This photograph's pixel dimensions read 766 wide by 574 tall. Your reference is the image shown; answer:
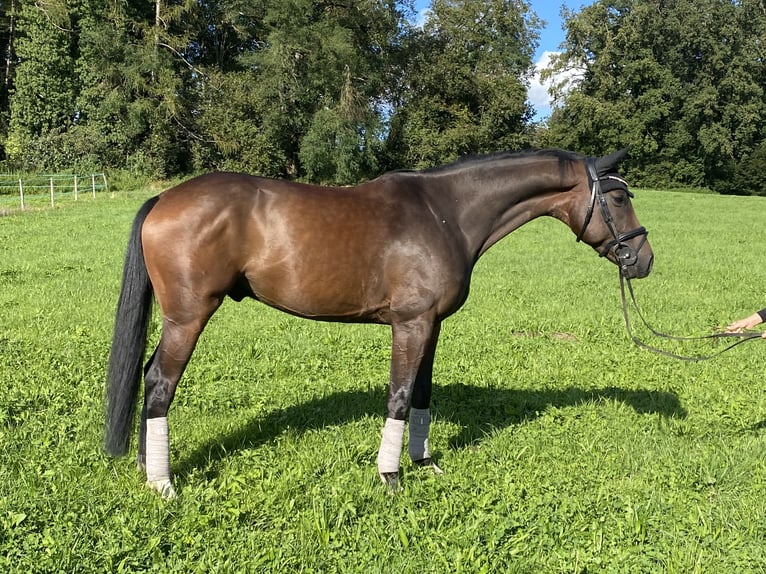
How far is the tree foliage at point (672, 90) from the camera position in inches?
2015

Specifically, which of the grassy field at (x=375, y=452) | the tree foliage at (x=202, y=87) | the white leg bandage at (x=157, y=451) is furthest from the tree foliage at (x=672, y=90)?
the white leg bandage at (x=157, y=451)

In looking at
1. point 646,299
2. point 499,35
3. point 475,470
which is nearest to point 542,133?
point 499,35

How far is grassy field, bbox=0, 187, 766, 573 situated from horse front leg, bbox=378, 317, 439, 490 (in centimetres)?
16

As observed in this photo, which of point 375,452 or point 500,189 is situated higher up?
point 500,189

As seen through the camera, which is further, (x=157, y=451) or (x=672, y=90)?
(x=672, y=90)

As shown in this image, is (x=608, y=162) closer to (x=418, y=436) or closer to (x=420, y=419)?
(x=420, y=419)

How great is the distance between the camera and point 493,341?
25.7ft

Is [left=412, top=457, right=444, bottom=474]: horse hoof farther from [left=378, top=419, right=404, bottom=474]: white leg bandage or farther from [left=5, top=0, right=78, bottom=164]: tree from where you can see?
[left=5, top=0, right=78, bottom=164]: tree

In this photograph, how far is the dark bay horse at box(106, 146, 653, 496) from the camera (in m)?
3.89

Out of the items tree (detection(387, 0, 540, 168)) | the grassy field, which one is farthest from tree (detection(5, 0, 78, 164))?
the grassy field

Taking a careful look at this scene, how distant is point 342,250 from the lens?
400cm

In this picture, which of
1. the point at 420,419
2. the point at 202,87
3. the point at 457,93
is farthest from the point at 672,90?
the point at 420,419

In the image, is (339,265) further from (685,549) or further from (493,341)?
(493,341)

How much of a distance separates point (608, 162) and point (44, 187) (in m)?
29.5
